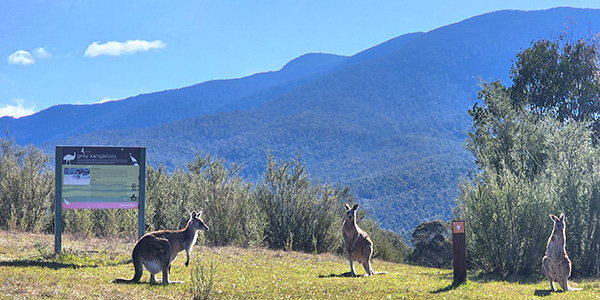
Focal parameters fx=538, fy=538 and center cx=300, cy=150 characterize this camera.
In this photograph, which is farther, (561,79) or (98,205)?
(561,79)

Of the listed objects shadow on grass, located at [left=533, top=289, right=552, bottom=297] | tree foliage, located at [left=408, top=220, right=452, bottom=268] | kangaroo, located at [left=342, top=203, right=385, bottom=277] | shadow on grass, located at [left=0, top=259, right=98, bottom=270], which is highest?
kangaroo, located at [left=342, top=203, right=385, bottom=277]

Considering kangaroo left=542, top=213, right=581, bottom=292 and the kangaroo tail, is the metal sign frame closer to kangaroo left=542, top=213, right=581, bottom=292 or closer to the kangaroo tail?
the kangaroo tail

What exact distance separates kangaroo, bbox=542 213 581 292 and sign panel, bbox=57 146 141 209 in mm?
10250

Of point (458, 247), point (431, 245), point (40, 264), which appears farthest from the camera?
point (431, 245)

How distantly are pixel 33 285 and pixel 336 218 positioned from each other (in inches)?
537

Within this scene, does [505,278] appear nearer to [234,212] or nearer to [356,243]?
[356,243]

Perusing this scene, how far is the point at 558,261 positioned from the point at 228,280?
7224 mm

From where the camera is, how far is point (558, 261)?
38.4 feet

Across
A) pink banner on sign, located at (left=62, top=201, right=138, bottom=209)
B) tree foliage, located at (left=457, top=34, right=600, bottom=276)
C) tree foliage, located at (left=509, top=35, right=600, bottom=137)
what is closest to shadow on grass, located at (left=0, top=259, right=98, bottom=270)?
pink banner on sign, located at (left=62, top=201, right=138, bottom=209)

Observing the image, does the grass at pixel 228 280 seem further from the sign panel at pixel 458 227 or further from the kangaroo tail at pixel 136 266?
the sign panel at pixel 458 227

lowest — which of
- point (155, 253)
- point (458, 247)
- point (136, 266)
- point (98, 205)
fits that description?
point (136, 266)

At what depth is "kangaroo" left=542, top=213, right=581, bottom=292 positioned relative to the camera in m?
11.7

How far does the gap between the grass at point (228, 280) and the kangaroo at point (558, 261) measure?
1.17ft

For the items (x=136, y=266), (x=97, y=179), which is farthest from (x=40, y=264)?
(x=136, y=266)
